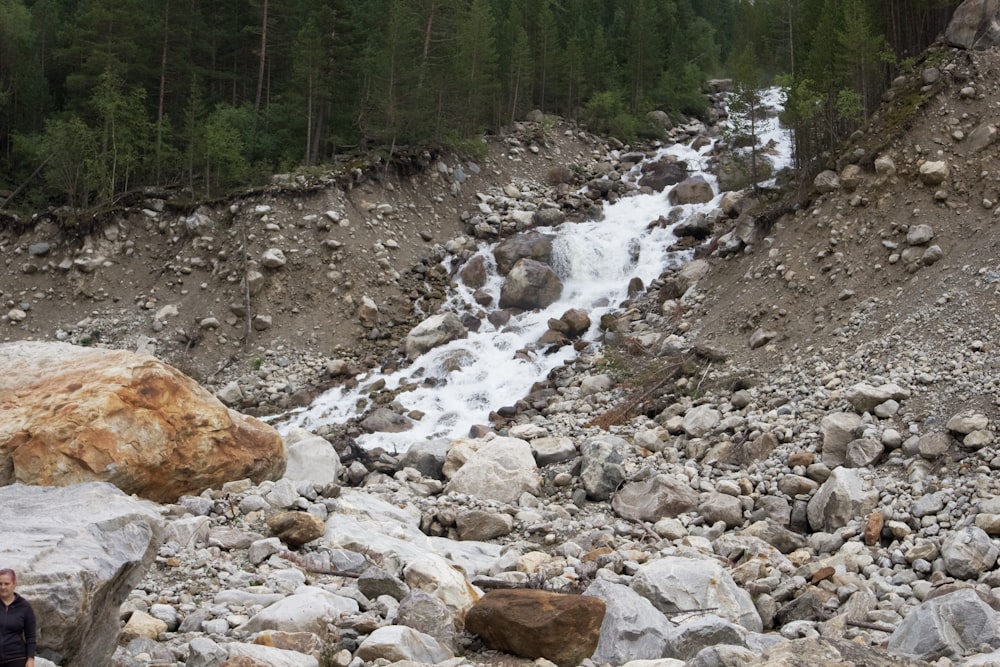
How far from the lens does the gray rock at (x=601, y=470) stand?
14.4 metres

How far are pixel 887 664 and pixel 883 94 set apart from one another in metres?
21.4

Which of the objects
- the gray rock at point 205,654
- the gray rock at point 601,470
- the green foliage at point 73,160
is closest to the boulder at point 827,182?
the gray rock at point 601,470

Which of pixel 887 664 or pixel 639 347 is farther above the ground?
pixel 887 664

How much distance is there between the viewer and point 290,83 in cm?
3391

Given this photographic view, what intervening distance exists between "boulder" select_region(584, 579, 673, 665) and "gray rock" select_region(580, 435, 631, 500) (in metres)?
6.50

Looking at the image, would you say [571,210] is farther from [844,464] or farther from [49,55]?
[49,55]

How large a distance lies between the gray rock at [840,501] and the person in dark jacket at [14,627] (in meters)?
10.1

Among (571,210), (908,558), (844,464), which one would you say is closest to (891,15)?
(571,210)

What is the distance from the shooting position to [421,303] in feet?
91.2

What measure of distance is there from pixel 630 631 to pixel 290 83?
102 ft

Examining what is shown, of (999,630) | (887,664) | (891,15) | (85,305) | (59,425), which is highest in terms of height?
(891,15)

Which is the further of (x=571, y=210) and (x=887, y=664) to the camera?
(x=571, y=210)

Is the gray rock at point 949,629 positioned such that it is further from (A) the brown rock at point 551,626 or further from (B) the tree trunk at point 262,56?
(B) the tree trunk at point 262,56

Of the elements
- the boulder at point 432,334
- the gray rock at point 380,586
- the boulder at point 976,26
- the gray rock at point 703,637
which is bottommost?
the boulder at point 432,334
